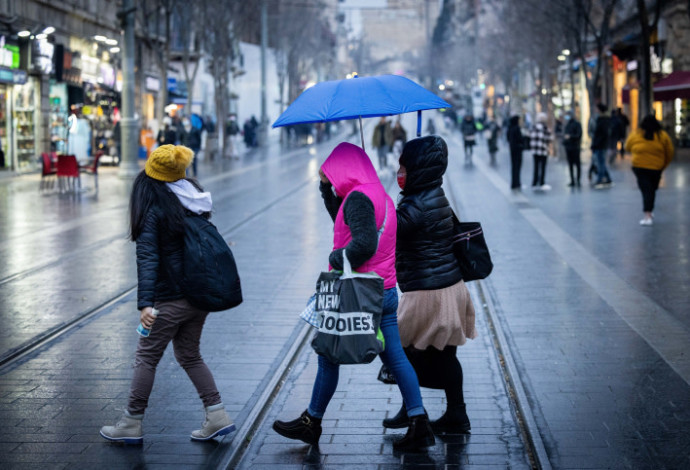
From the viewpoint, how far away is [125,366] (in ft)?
24.7

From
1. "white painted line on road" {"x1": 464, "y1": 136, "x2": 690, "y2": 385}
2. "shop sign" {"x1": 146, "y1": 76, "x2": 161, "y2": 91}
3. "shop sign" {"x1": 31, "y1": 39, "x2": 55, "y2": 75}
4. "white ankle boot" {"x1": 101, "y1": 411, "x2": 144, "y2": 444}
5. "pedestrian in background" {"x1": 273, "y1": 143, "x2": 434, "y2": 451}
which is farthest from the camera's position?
"shop sign" {"x1": 146, "y1": 76, "x2": 161, "y2": 91}

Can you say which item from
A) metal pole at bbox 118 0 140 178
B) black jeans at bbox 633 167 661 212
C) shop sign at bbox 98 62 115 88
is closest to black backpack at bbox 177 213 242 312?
black jeans at bbox 633 167 661 212

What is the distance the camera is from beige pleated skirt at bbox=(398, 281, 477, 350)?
18.9ft

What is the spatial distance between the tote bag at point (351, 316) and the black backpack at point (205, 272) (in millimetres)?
544

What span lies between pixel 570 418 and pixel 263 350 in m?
2.68

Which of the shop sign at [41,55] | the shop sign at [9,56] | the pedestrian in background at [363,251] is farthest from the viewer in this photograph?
the shop sign at [41,55]

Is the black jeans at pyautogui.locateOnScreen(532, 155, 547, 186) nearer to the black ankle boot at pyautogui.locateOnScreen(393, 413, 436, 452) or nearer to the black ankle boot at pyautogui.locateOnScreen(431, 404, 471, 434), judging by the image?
the black ankle boot at pyautogui.locateOnScreen(431, 404, 471, 434)

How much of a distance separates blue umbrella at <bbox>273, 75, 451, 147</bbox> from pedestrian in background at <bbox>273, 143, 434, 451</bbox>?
194 mm

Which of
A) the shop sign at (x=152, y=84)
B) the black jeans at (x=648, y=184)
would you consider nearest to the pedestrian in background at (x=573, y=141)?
the black jeans at (x=648, y=184)

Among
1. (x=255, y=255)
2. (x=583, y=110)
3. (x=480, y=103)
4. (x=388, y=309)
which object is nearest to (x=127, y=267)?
(x=255, y=255)

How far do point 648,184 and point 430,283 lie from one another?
1081 cm

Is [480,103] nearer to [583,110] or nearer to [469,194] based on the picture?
[583,110]

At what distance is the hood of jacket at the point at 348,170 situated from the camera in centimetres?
530

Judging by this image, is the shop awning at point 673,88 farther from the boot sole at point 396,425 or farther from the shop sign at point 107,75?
the boot sole at point 396,425
